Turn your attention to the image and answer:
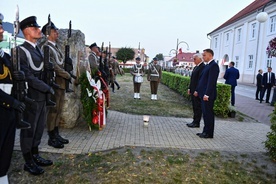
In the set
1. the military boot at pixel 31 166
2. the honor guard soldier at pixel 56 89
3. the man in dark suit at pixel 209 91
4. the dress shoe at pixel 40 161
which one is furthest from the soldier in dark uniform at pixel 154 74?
the military boot at pixel 31 166

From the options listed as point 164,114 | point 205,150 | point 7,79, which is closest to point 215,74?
point 205,150

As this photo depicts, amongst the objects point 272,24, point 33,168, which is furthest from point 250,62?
point 33,168

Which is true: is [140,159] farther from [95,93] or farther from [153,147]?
[95,93]

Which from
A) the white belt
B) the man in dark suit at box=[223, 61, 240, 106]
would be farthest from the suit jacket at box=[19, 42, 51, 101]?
the man in dark suit at box=[223, 61, 240, 106]

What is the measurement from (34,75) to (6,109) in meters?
0.97

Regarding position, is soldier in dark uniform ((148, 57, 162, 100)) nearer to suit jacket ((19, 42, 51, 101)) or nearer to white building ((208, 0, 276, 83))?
suit jacket ((19, 42, 51, 101))

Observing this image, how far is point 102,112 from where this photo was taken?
5879 mm

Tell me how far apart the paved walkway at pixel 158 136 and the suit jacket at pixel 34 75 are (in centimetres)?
138

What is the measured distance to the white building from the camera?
88.2ft

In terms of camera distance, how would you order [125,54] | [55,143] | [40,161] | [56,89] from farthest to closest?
1. [125,54]
2. [55,143]
3. [56,89]
4. [40,161]

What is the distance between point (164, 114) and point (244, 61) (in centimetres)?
2777

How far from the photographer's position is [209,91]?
568 cm

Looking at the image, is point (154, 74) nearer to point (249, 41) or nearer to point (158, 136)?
point (158, 136)

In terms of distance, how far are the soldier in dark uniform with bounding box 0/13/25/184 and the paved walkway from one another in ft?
5.88
